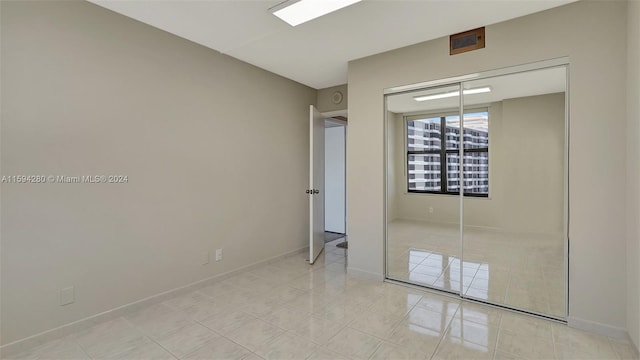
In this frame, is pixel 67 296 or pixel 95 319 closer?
pixel 67 296

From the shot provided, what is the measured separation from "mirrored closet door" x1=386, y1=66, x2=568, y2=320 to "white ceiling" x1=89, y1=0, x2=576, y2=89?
578 mm

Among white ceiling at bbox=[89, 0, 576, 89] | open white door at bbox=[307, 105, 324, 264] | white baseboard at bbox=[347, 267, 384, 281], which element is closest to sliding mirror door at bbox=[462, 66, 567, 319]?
white ceiling at bbox=[89, 0, 576, 89]

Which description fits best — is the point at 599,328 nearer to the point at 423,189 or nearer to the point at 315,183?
the point at 423,189

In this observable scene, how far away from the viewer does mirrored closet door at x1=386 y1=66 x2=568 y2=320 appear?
2.56m

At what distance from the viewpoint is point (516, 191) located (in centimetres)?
293

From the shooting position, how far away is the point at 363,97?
136 inches

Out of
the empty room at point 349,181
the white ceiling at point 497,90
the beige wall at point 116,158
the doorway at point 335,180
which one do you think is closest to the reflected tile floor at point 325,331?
the empty room at point 349,181

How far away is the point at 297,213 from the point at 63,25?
10.9 ft

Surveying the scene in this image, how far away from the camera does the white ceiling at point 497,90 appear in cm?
247

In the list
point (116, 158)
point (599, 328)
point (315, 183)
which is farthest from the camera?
point (315, 183)

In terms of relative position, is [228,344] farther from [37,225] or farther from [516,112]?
[516,112]

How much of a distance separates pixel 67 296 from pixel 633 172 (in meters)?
4.30

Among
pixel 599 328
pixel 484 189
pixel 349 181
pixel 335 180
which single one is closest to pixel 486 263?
pixel 484 189

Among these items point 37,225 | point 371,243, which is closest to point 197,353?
point 37,225
